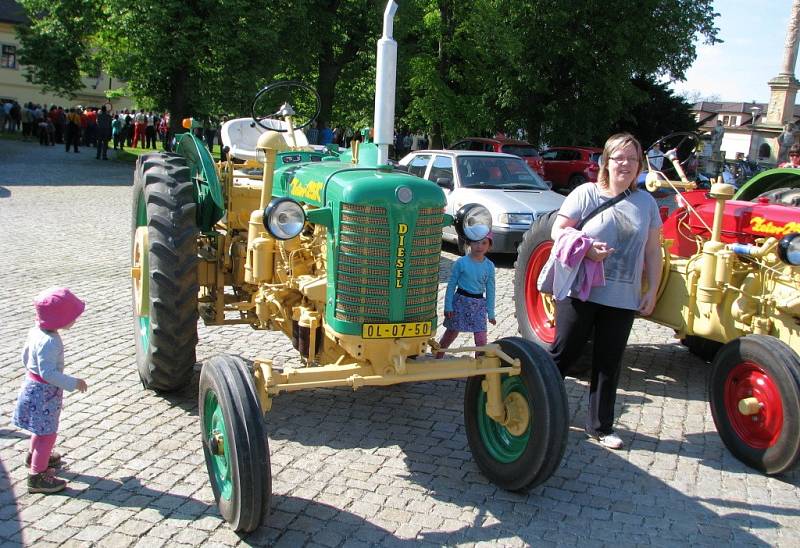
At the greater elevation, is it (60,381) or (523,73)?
(523,73)

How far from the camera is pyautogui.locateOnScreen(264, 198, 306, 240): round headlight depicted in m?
3.63

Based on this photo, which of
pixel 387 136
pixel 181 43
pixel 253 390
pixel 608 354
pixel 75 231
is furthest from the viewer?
pixel 181 43

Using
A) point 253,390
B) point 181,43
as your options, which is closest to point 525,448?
point 253,390

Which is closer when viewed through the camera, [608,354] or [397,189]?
[397,189]

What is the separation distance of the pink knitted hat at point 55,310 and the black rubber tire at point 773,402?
349 cm

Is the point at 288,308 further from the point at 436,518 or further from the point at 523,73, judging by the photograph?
the point at 523,73

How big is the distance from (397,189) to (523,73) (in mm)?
22301

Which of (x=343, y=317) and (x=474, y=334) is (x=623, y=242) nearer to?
(x=474, y=334)

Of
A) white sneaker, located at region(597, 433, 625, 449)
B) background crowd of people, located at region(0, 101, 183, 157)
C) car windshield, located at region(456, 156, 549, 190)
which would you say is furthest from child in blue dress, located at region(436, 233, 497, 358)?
background crowd of people, located at region(0, 101, 183, 157)

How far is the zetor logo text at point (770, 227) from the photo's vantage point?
5.08 meters

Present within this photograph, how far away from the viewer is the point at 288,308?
4316 mm

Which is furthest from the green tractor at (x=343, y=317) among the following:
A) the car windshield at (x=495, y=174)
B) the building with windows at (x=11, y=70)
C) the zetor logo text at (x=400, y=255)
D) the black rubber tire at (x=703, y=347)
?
the building with windows at (x=11, y=70)

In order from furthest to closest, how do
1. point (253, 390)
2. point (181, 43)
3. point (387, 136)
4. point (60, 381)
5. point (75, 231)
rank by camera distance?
point (181, 43) < point (75, 231) < point (387, 136) < point (60, 381) < point (253, 390)

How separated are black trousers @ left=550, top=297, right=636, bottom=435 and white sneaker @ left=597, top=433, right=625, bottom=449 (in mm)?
31
